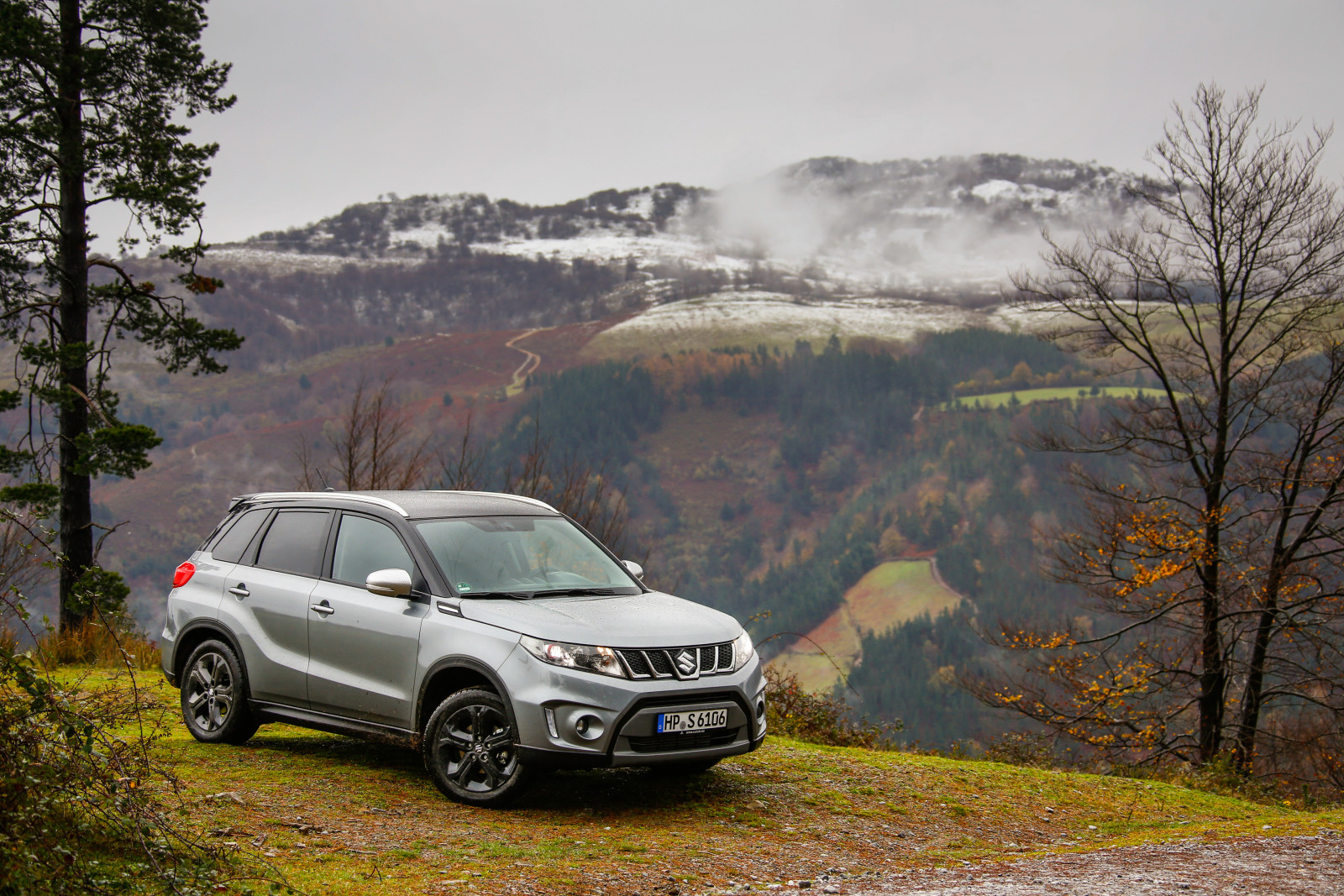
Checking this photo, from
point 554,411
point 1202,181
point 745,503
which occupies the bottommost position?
point 745,503

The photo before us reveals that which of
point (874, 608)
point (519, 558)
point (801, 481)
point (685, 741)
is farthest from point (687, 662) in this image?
point (801, 481)

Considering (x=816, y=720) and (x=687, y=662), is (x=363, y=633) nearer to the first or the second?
(x=687, y=662)

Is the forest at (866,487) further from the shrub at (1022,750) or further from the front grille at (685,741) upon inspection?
the front grille at (685,741)

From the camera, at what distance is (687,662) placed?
20.1ft

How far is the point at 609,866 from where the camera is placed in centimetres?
513

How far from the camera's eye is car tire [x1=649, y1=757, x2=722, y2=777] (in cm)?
611

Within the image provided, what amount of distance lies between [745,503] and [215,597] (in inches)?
6729

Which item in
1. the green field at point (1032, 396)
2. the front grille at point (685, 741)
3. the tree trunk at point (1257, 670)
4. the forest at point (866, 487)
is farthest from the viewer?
the green field at point (1032, 396)

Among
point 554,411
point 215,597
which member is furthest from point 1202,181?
point 554,411

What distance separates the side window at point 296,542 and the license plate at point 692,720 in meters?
2.73

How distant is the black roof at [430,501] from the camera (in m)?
7.04

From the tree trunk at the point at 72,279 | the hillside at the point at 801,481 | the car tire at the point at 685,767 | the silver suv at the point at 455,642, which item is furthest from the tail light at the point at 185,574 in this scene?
the hillside at the point at 801,481

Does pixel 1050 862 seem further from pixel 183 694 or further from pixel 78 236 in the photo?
pixel 78 236

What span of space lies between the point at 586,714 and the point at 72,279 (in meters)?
14.5
